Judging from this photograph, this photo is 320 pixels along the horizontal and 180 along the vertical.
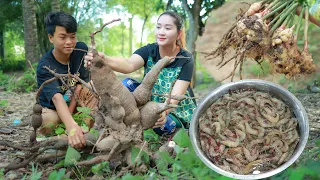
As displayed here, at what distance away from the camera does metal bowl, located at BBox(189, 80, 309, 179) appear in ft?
5.73

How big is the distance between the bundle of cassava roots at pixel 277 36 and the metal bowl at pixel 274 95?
45 cm

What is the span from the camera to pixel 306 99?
4980 millimetres

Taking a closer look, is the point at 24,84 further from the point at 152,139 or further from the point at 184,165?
the point at 184,165

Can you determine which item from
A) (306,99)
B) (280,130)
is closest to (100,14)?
(306,99)

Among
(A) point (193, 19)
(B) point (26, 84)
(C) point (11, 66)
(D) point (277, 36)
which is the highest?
(D) point (277, 36)

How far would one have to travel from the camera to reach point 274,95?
2.07 m

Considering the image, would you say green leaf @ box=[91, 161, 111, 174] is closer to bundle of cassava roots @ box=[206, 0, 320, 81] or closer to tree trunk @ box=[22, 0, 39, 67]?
bundle of cassava roots @ box=[206, 0, 320, 81]

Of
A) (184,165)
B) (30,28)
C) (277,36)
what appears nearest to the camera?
(184,165)

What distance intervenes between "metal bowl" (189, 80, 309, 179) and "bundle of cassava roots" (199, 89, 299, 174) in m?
0.03

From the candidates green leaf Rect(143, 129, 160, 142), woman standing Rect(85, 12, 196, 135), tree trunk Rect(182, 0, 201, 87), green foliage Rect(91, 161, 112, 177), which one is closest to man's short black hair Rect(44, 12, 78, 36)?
woman standing Rect(85, 12, 196, 135)

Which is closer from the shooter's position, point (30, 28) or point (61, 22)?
point (61, 22)

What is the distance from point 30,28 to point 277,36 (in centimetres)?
602

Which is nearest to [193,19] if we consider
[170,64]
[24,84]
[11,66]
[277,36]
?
[24,84]

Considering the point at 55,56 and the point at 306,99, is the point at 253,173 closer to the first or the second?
the point at 55,56
